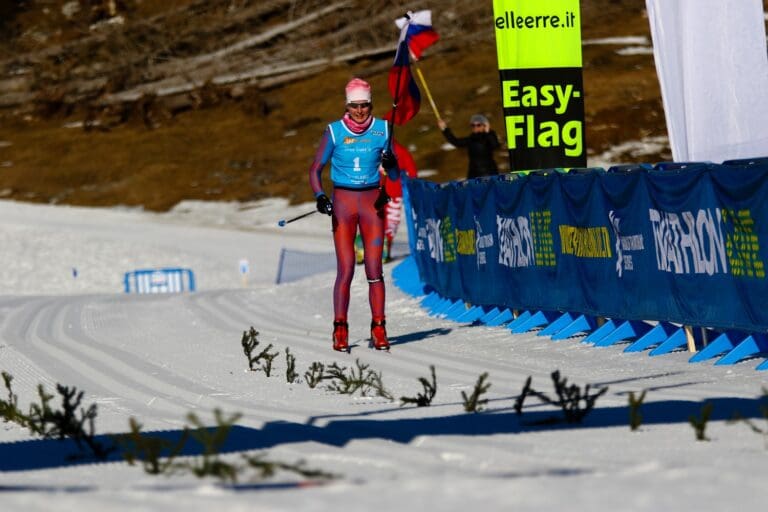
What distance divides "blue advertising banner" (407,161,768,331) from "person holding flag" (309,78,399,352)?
1.73 m

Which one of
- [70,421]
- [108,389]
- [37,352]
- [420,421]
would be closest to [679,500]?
[420,421]

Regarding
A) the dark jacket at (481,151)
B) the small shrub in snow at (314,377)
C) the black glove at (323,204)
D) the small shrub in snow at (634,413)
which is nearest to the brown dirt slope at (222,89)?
the dark jacket at (481,151)

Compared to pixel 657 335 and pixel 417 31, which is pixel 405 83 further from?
pixel 657 335

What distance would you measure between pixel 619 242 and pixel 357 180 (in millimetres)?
2068

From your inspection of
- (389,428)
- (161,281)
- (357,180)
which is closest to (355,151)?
(357,180)

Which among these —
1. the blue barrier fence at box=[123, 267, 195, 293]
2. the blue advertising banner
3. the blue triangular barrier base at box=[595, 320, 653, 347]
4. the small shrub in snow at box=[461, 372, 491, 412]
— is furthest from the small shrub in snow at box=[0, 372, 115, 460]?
the blue barrier fence at box=[123, 267, 195, 293]

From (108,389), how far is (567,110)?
17.9 ft

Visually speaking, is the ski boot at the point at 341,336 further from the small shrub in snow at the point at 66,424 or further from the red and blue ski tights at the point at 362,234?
the small shrub in snow at the point at 66,424

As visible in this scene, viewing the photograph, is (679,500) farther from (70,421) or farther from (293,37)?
(293,37)

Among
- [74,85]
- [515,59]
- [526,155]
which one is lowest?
[526,155]

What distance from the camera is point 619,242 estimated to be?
11.4 metres

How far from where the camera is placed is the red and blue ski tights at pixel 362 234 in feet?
37.4

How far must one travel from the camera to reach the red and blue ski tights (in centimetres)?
1139

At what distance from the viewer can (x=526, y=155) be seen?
13508mm
